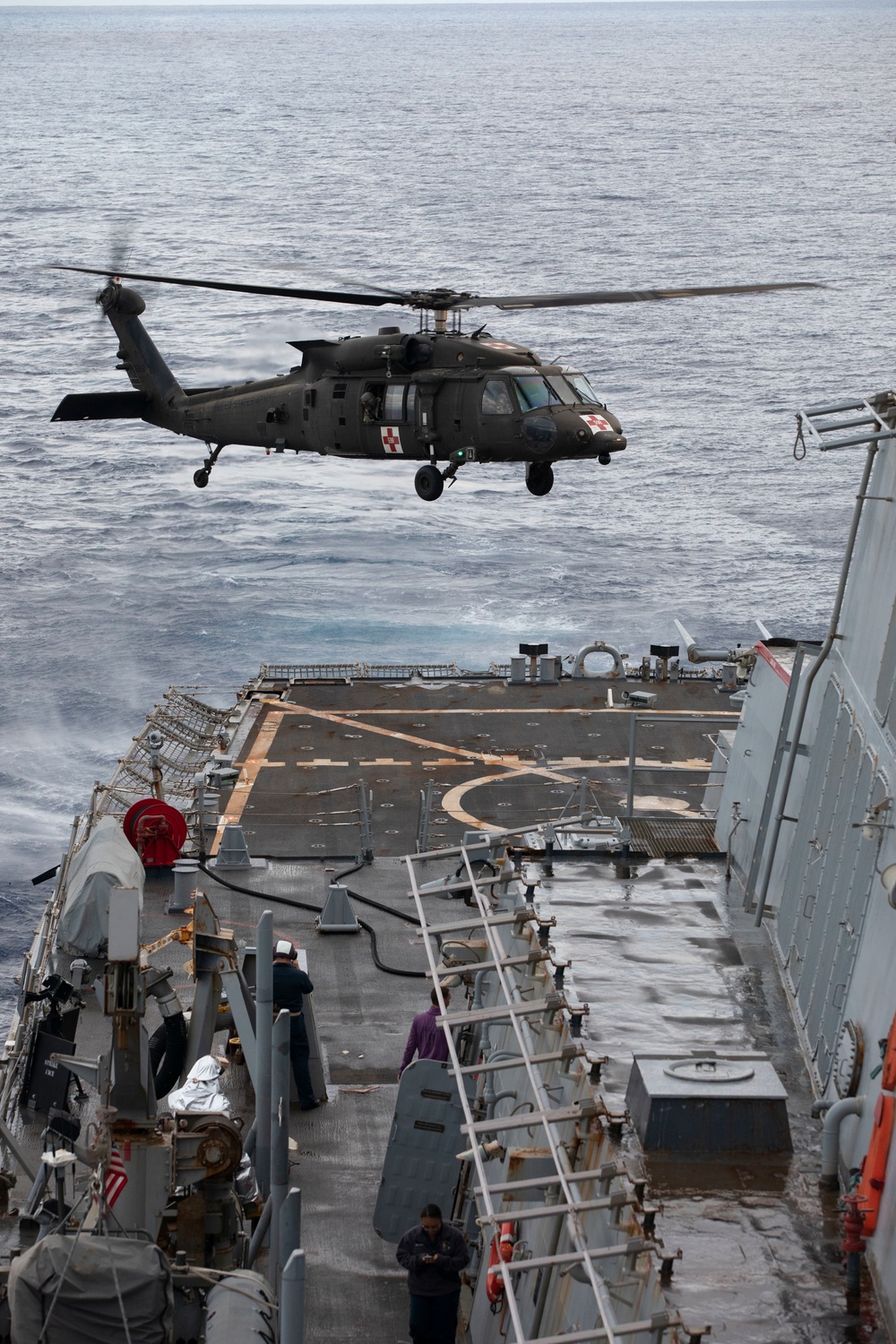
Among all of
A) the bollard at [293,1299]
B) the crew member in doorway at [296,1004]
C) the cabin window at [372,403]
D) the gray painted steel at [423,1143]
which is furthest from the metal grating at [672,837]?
the cabin window at [372,403]

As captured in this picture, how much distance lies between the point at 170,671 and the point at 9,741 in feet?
24.4

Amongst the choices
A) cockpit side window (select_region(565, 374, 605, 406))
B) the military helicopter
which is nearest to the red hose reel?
the military helicopter

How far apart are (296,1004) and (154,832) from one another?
969 centimetres

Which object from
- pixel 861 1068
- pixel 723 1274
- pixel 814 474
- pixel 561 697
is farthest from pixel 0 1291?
pixel 814 474

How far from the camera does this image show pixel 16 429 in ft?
300

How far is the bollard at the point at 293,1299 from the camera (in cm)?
970

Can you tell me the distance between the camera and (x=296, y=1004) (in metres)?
18.2

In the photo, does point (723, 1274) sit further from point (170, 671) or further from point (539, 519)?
point (539, 519)

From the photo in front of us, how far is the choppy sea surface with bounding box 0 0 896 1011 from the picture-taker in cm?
5731

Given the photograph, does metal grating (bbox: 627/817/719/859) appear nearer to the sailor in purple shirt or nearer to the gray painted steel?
the sailor in purple shirt

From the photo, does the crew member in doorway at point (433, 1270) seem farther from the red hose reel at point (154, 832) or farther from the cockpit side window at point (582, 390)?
the cockpit side window at point (582, 390)

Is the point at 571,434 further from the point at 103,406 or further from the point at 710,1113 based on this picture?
the point at 710,1113

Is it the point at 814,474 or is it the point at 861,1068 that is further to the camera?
the point at 814,474

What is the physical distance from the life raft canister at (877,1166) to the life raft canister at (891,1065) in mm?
57
